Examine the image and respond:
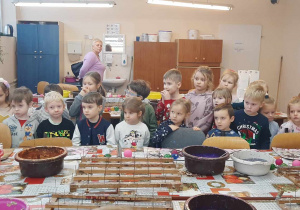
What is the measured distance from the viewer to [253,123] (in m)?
2.80

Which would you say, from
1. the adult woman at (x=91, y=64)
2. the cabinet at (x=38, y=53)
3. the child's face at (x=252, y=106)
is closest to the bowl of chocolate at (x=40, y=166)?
the child's face at (x=252, y=106)

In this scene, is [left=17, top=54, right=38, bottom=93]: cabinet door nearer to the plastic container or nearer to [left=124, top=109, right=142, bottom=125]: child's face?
the plastic container

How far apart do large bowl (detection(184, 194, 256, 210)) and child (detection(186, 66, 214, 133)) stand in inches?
70.5

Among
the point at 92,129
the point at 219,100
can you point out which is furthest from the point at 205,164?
the point at 219,100

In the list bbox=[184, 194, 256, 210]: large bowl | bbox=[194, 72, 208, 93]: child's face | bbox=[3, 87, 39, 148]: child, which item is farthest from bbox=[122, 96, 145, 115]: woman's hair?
bbox=[184, 194, 256, 210]: large bowl

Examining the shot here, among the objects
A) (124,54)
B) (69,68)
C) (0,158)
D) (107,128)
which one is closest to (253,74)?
(124,54)

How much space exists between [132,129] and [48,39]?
4.54 meters

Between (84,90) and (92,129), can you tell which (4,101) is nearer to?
(84,90)

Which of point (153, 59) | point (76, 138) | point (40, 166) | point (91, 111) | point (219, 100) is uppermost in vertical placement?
point (153, 59)

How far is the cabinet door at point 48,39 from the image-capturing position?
6.42 m

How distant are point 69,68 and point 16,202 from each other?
19.7ft

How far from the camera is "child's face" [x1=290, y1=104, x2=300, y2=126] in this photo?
298cm

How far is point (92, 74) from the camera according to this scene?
3.48m

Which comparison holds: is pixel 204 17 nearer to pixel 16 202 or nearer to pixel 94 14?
pixel 94 14
